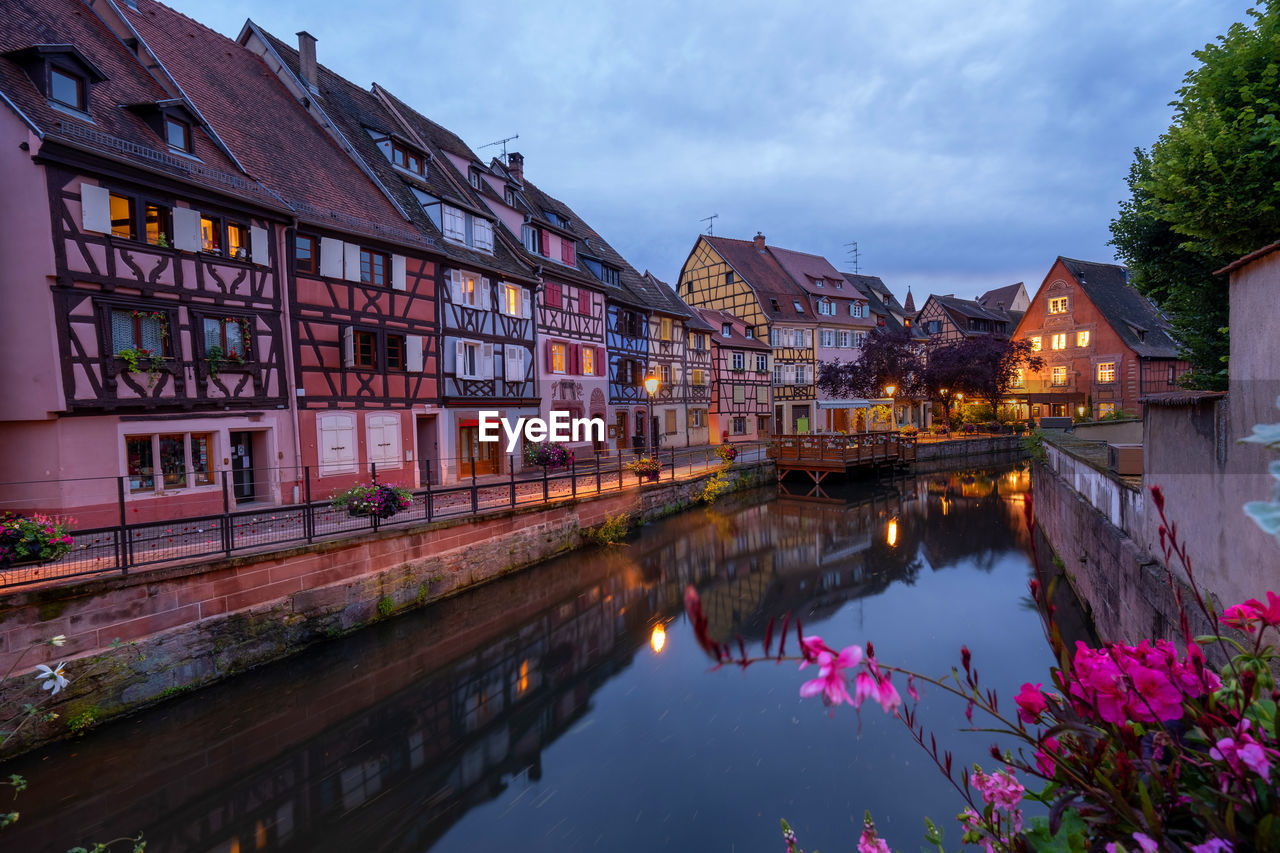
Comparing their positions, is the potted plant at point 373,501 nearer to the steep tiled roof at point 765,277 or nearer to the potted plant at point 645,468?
the potted plant at point 645,468

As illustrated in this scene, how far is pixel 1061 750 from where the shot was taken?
5.89 ft

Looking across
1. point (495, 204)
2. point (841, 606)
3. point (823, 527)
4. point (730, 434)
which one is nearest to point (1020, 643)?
point (841, 606)

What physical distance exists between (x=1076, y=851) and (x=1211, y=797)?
1.13 feet

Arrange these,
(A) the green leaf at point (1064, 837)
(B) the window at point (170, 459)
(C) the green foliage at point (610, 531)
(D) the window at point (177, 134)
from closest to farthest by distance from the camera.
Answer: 1. (A) the green leaf at point (1064, 837)
2. (B) the window at point (170, 459)
3. (D) the window at point (177, 134)
4. (C) the green foliage at point (610, 531)

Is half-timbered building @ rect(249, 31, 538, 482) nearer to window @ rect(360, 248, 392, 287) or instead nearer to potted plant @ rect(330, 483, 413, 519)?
window @ rect(360, 248, 392, 287)

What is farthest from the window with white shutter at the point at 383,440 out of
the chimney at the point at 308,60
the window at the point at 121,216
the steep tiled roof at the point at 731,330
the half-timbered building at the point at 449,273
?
the steep tiled roof at the point at 731,330

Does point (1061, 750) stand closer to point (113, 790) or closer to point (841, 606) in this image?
point (113, 790)

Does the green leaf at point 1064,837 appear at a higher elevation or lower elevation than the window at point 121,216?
lower

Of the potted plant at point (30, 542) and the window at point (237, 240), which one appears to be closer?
the potted plant at point (30, 542)

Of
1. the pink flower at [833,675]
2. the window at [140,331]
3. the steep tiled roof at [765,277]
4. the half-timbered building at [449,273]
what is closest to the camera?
the pink flower at [833,675]

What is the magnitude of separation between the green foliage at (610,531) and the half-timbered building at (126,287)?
7.55m

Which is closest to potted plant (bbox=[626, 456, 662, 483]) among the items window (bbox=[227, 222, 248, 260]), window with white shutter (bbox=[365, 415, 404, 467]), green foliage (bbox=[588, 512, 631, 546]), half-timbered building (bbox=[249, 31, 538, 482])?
green foliage (bbox=[588, 512, 631, 546])

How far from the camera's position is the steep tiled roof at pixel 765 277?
4078cm

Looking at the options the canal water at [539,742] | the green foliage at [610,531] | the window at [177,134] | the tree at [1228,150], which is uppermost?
the window at [177,134]
